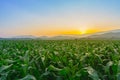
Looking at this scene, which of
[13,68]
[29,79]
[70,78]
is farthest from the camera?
[13,68]

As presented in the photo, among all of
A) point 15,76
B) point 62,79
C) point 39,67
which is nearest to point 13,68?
point 15,76

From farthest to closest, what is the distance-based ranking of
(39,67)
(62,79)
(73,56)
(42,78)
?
(73,56) → (39,67) → (42,78) → (62,79)

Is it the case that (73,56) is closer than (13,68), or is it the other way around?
(13,68)

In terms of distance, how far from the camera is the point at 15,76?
3.96m

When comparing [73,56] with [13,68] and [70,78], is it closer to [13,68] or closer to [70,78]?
[13,68]

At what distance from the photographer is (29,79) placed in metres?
2.84

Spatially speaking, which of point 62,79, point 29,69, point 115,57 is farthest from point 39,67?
point 115,57

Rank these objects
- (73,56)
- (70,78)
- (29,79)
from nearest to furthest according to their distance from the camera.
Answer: (29,79), (70,78), (73,56)

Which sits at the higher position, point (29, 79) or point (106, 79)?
point (29, 79)

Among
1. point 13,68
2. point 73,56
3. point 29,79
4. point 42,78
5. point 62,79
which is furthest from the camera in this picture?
point 73,56

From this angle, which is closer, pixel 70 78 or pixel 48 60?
pixel 70 78

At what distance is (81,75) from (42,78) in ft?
2.19

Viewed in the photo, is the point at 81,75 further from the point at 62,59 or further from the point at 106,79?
the point at 62,59

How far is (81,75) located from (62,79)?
0.91ft
